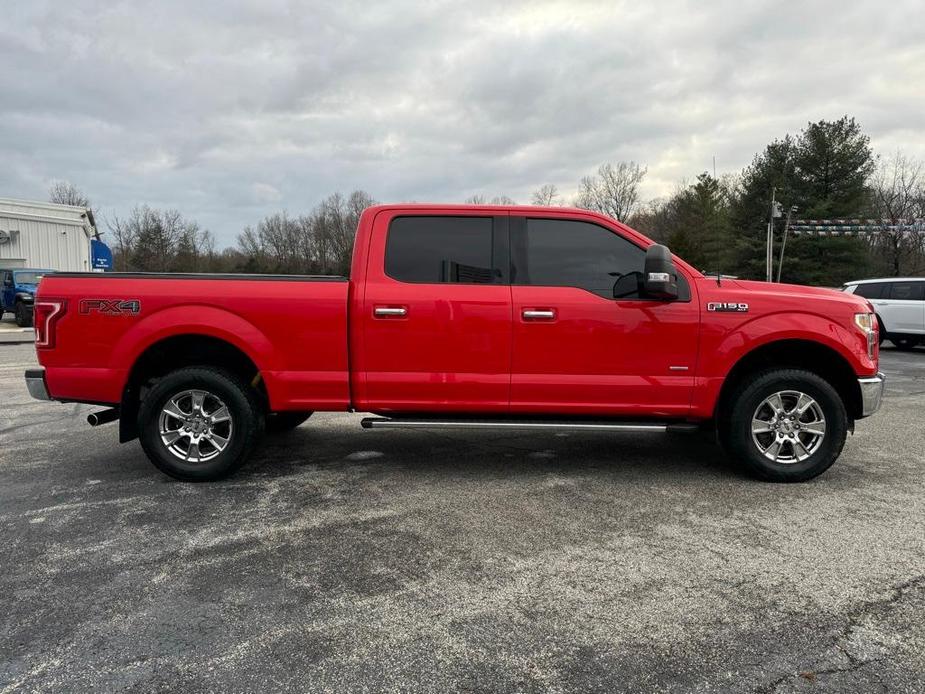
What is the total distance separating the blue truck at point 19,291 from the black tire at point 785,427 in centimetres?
2387

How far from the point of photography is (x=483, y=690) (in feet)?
7.06

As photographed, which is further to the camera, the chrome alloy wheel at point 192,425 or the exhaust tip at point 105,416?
the exhaust tip at point 105,416

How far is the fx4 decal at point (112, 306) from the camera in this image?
4.30m

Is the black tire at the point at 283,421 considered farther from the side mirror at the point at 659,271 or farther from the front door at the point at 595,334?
the side mirror at the point at 659,271

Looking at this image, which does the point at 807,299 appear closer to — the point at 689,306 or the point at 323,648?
the point at 689,306

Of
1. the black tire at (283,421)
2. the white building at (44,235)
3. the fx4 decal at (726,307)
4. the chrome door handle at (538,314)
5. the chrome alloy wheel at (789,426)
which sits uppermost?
the white building at (44,235)

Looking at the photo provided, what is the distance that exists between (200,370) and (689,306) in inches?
142

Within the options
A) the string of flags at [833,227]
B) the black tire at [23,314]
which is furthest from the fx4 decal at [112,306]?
the string of flags at [833,227]

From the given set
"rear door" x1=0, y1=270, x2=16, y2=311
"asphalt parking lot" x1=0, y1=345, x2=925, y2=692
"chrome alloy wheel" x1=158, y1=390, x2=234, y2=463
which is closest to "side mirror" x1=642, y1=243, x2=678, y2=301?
"asphalt parking lot" x1=0, y1=345, x2=925, y2=692

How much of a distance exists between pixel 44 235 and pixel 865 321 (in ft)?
109

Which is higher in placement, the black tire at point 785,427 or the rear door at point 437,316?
the rear door at point 437,316

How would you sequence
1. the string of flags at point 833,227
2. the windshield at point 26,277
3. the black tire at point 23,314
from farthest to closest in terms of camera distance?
1. the string of flags at point 833,227
2. the windshield at point 26,277
3. the black tire at point 23,314

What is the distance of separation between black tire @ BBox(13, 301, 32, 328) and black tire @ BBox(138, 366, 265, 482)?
840 inches

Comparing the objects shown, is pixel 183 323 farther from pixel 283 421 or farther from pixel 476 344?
pixel 476 344
